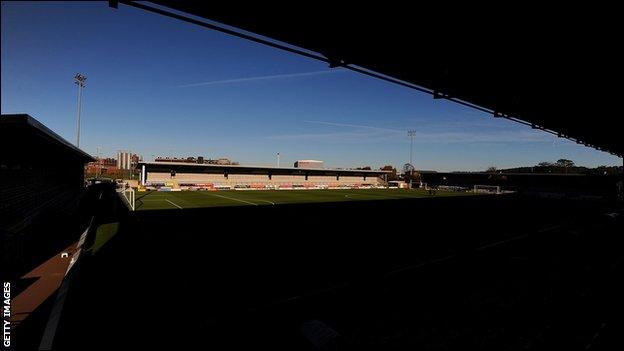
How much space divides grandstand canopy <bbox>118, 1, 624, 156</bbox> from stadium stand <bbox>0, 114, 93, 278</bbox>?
31.6 ft

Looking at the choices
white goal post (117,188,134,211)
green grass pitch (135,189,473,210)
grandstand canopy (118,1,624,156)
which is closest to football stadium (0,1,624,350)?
grandstand canopy (118,1,624,156)

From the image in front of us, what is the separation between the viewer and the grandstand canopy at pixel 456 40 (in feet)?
18.1

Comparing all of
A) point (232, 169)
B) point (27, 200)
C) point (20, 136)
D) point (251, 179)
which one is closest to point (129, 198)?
point (27, 200)

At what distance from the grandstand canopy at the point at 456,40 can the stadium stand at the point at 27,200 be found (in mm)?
9644

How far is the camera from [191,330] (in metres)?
7.12

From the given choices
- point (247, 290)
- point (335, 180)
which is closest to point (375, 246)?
point (247, 290)

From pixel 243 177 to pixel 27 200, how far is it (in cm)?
5298

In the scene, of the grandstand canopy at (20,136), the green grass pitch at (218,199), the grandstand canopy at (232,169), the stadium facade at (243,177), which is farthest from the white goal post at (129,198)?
the grandstand canopy at (232,169)

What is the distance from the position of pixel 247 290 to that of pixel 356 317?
3.51m

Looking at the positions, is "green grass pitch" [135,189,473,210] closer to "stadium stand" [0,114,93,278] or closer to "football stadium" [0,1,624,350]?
"stadium stand" [0,114,93,278]

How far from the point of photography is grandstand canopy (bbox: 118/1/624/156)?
5.50 m

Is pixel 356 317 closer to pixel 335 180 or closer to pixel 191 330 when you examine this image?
pixel 191 330

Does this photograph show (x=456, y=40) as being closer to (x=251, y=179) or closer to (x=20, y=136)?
(x=20, y=136)

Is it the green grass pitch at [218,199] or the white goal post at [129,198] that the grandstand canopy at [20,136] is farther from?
the green grass pitch at [218,199]
